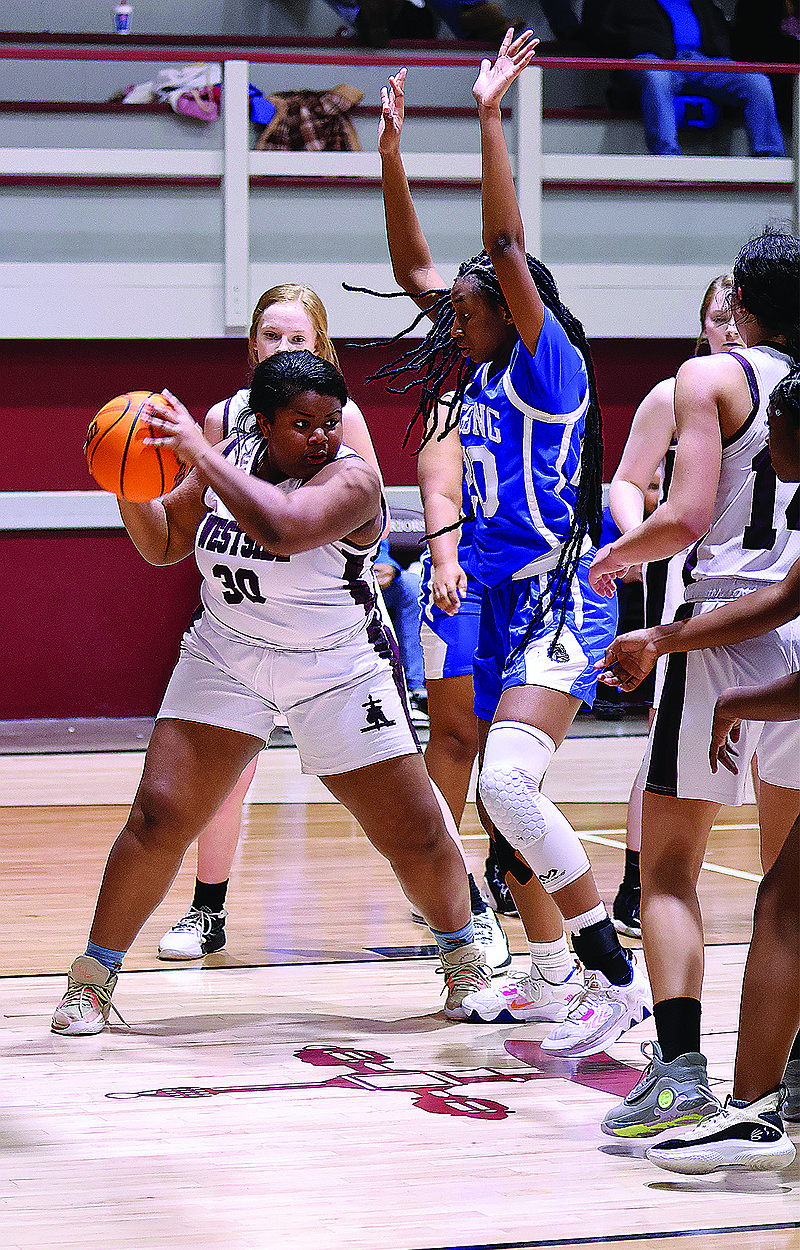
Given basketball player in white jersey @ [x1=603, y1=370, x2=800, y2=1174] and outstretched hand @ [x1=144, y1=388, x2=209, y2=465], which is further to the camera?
outstretched hand @ [x1=144, y1=388, x2=209, y2=465]

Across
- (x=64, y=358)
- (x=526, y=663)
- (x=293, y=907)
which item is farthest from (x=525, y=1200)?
(x=64, y=358)

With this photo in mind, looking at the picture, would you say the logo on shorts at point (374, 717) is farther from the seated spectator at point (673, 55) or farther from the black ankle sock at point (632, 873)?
the seated spectator at point (673, 55)

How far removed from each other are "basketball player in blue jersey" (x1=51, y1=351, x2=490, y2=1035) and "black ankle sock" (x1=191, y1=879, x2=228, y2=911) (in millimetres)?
796

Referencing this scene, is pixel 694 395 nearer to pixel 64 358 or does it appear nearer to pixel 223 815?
pixel 223 815

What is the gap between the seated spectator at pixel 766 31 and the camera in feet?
34.8

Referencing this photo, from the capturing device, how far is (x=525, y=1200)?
2555 millimetres

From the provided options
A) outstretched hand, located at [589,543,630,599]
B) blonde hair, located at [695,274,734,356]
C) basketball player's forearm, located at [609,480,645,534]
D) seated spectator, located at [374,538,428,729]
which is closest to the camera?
outstretched hand, located at [589,543,630,599]

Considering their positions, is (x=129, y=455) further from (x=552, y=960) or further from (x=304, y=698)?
(x=552, y=960)

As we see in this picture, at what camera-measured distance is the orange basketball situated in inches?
129

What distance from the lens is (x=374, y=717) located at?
142 inches

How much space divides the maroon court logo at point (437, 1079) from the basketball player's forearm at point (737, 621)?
970mm

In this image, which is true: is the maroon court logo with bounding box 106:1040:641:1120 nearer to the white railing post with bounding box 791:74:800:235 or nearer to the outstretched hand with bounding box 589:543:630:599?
the outstretched hand with bounding box 589:543:630:599

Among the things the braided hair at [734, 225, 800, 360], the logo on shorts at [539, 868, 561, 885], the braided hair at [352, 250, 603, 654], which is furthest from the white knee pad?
the braided hair at [734, 225, 800, 360]

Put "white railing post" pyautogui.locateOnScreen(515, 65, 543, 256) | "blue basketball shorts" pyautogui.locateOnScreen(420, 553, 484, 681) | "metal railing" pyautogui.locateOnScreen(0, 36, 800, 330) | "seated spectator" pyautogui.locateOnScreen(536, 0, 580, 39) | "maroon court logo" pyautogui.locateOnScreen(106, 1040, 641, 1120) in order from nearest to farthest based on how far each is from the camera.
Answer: "maroon court logo" pyautogui.locateOnScreen(106, 1040, 641, 1120), "blue basketball shorts" pyautogui.locateOnScreen(420, 553, 484, 681), "metal railing" pyautogui.locateOnScreen(0, 36, 800, 330), "white railing post" pyautogui.locateOnScreen(515, 65, 543, 256), "seated spectator" pyautogui.locateOnScreen(536, 0, 580, 39)
